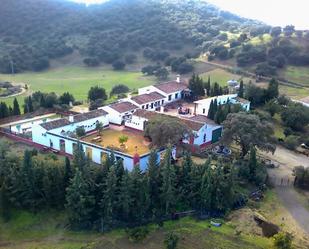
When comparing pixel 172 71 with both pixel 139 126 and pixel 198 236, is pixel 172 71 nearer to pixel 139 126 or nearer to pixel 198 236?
pixel 139 126

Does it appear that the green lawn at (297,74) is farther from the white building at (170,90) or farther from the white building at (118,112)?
the white building at (118,112)

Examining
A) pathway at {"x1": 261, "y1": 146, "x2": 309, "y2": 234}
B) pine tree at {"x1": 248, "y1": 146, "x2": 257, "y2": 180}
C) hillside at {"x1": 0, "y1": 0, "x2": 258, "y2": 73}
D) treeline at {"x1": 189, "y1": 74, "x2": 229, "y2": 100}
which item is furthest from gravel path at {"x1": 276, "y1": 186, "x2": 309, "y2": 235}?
hillside at {"x1": 0, "y1": 0, "x2": 258, "y2": 73}

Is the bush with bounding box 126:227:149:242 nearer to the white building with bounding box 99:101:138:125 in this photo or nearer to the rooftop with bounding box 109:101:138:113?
the white building with bounding box 99:101:138:125

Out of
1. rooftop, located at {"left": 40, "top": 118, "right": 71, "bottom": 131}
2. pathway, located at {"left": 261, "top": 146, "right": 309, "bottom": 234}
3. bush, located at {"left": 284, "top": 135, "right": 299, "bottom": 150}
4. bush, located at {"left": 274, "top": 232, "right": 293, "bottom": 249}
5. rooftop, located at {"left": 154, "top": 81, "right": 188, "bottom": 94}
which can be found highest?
rooftop, located at {"left": 154, "top": 81, "right": 188, "bottom": 94}

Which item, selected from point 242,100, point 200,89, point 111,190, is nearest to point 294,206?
point 111,190

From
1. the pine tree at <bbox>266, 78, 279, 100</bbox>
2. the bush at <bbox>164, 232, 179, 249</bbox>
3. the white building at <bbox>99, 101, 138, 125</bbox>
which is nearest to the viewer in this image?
the bush at <bbox>164, 232, 179, 249</bbox>

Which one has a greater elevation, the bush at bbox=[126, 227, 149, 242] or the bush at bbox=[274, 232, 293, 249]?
the bush at bbox=[274, 232, 293, 249]
